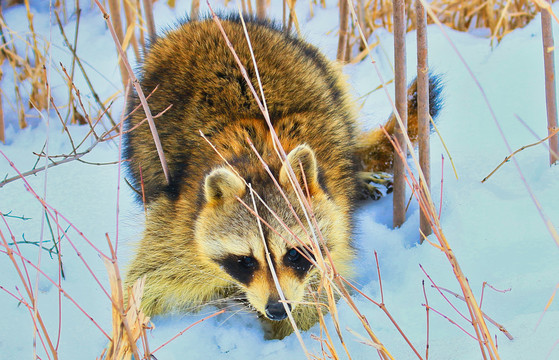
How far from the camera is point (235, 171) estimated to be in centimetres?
235

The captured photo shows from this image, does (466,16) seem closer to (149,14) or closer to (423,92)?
(423,92)

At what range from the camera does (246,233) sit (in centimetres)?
239

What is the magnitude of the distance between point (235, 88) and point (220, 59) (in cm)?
22

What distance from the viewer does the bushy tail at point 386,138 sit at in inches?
131

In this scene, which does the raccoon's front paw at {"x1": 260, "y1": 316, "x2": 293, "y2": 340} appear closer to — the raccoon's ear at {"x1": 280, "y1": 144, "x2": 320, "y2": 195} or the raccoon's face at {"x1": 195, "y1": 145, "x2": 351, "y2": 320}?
the raccoon's face at {"x1": 195, "y1": 145, "x2": 351, "y2": 320}

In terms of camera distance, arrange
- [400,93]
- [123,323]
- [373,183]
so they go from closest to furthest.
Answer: [123,323] < [400,93] < [373,183]

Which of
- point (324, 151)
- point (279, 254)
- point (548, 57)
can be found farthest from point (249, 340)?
point (548, 57)

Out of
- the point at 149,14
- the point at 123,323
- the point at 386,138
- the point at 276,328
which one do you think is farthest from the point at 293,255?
the point at 149,14

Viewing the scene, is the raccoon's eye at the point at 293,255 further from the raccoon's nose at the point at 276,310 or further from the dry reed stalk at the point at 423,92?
the dry reed stalk at the point at 423,92

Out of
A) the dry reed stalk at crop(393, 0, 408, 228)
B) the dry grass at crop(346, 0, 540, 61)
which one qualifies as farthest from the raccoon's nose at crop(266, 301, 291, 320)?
the dry grass at crop(346, 0, 540, 61)

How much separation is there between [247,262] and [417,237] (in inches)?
41.7

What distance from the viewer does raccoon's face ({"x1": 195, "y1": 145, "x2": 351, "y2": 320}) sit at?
2316mm

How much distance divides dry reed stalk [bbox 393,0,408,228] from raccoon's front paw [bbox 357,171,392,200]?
476 mm

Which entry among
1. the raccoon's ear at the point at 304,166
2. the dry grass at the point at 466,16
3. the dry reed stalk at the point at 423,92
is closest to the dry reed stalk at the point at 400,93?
the dry reed stalk at the point at 423,92
